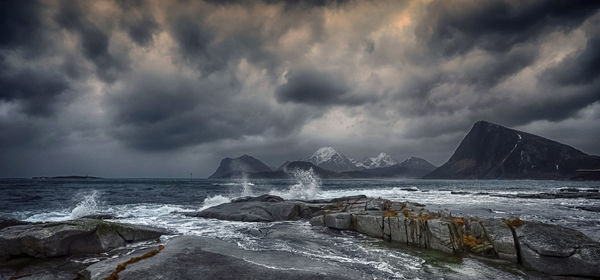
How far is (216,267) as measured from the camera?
7.00m

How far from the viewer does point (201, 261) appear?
7.41m

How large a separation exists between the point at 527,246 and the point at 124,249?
692 inches

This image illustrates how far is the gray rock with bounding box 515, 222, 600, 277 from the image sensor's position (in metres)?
9.05

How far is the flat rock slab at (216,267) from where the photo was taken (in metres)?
6.46

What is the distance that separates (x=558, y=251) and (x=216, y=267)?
40.4 ft

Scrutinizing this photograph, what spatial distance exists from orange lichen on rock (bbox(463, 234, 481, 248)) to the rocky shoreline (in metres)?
0.04

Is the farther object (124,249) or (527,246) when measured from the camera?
(124,249)

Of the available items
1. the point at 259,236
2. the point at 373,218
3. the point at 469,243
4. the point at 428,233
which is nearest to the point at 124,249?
the point at 259,236

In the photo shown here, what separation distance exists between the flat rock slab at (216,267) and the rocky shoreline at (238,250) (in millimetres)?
26

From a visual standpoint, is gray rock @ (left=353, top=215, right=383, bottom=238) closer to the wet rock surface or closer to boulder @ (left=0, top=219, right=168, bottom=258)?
the wet rock surface

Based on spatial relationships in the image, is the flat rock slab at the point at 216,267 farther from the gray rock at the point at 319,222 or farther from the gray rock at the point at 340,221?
the gray rock at the point at 319,222

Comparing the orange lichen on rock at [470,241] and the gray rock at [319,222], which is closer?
the orange lichen on rock at [470,241]

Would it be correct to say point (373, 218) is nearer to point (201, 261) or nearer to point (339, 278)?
point (339, 278)

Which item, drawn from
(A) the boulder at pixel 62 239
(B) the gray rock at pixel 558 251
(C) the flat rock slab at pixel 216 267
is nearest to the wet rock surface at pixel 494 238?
(B) the gray rock at pixel 558 251
